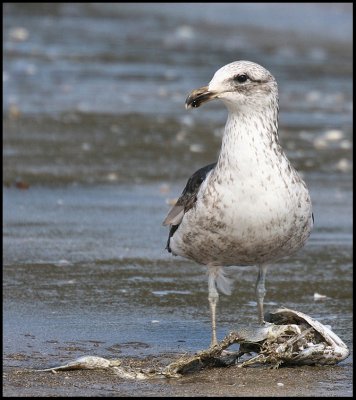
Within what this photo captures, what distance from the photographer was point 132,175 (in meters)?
10.7

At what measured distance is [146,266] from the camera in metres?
7.97

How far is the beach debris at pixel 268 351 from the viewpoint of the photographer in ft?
18.8

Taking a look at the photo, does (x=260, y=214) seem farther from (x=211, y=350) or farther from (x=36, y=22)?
(x=36, y=22)

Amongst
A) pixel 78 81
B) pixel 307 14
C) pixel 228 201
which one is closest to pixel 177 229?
pixel 228 201

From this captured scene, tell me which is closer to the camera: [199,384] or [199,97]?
[199,384]

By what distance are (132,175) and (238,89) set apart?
15.3 feet

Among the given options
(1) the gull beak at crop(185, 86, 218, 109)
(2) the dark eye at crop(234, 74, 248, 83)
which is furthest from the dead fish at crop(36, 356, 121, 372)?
(2) the dark eye at crop(234, 74, 248, 83)

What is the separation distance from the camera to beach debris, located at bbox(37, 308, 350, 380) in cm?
572

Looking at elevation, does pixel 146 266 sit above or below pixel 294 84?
below

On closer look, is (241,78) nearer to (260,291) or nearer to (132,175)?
(260,291)

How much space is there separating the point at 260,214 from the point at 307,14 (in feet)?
64.1

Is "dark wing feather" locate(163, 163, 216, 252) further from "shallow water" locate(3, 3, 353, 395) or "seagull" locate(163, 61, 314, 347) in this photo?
"shallow water" locate(3, 3, 353, 395)

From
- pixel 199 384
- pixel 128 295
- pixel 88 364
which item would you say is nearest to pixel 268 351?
pixel 199 384

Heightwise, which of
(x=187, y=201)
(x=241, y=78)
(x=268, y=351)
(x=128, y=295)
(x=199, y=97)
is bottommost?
(x=268, y=351)
